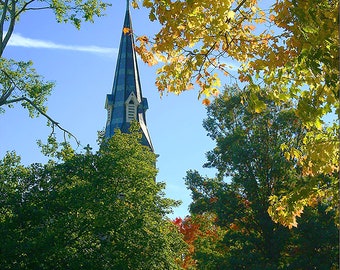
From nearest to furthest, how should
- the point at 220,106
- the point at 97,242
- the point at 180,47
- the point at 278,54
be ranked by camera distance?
the point at 278,54, the point at 180,47, the point at 97,242, the point at 220,106

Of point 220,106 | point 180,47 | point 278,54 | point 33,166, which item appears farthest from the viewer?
point 220,106

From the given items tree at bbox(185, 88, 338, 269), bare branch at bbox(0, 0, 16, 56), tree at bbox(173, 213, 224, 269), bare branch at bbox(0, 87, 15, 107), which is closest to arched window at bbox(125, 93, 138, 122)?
tree at bbox(173, 213, 224, 269)

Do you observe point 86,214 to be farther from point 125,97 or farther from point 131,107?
point 125,97

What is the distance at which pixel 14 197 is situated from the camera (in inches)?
781

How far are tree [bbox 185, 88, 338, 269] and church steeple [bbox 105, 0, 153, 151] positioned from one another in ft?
58.8

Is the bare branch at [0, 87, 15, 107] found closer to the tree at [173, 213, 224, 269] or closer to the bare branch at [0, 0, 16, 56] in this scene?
the bare branch at [0, 0, 16, 56]

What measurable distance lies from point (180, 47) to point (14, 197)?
14.5m

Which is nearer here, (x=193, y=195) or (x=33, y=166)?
(x=33, y=166)

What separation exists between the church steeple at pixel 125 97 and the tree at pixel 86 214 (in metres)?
22.4

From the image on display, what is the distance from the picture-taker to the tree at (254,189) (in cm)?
2306

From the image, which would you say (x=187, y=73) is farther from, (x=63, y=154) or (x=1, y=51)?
(x=63, y=154)

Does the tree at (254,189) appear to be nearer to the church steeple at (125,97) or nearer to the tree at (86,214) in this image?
the tree at (86,214)

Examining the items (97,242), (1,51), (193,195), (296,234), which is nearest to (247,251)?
(296,234)

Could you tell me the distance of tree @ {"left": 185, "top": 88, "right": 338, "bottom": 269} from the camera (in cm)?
2306
